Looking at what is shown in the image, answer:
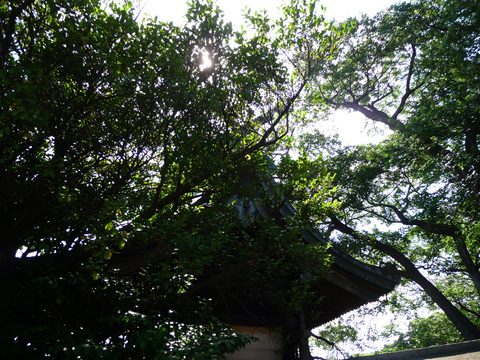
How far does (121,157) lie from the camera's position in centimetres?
593

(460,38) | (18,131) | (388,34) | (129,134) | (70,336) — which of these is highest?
(388,34)

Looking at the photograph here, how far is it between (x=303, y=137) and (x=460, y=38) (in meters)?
9.18

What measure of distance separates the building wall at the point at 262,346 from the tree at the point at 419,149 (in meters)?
3.16

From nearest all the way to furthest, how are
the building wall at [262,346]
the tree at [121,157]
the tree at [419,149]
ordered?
the tree at [121,157]
the building wall at [262,346]
the tree at [419,149]

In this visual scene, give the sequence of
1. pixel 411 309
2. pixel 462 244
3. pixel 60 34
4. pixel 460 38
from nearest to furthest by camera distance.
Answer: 1. pixel 60 34
2. pixel 460 38
3. pixel 462 244
4. pixel 411 309

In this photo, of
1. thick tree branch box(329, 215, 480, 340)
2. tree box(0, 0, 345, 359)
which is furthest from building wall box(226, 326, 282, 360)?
thick tree branch box(329, 215, 480, 340)

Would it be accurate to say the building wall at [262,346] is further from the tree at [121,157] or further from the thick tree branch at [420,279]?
the thick tree branch at [420,279]

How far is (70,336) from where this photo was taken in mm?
3818

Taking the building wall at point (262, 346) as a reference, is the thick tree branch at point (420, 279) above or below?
above

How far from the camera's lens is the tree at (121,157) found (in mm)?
4246

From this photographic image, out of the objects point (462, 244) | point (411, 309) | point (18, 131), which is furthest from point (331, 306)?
point (411, 309)

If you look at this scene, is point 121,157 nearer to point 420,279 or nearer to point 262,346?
point 262,346

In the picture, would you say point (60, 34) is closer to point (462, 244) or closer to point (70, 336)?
point (70, 336)

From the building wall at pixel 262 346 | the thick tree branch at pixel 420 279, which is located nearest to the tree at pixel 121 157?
the building wall at pixel 262 346
